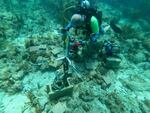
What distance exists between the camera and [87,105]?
600cm

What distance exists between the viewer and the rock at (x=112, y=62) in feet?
24.7

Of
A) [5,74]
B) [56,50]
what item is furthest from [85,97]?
Result: [5,74]

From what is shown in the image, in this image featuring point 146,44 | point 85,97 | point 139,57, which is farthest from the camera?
point 146,44

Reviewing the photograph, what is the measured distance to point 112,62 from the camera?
24.8 feet

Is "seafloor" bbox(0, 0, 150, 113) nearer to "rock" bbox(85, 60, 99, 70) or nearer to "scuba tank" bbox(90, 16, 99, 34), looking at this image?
"rock" bbox(85, 60, 99, 70)

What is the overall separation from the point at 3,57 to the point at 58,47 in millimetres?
2340

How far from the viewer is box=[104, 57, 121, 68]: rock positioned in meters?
7.52

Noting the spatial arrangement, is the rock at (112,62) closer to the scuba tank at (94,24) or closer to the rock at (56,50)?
the scuba tank at (94,24)

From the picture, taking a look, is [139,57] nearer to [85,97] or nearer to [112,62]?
[112,62]

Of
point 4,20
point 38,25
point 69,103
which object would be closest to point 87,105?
point 69,103

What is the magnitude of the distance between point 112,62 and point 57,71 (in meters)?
2.19

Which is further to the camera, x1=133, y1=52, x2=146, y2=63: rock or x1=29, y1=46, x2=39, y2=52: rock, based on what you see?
x1=133, y1=52, x2=146, y2=63: rock

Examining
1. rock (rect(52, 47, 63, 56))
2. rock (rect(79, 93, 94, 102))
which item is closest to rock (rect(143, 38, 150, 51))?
rock (rect(52, 47, 63, 56))

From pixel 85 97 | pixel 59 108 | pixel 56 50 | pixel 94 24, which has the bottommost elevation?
pixel 59 108
